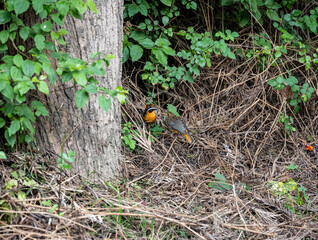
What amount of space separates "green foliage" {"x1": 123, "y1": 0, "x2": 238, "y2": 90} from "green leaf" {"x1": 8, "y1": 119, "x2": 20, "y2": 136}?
1847 mm

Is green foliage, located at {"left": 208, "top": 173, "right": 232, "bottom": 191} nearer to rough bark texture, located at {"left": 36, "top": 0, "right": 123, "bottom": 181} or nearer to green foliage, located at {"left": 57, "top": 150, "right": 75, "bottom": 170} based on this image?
rough bark texture, located at {"left": 36, "top": 0, "right": 123, "bottom": 181}

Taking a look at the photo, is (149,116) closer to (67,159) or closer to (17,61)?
(67,159)

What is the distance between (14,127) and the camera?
296 cm

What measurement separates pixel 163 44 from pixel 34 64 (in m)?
2.02

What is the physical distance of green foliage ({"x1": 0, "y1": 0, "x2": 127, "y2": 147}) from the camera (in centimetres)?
274

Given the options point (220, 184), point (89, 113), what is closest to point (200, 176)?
point (220, 184)

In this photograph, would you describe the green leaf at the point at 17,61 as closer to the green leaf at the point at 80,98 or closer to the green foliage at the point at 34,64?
the green foliage at the point at 34,64

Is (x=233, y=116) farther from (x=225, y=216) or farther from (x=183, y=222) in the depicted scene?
(x=183, y=222)

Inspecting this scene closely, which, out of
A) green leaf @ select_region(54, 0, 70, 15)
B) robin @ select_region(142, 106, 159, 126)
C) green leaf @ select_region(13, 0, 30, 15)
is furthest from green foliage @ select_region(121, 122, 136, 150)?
green leaf @ select_region(13, 0, 30, 15)

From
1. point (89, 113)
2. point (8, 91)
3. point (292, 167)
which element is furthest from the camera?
point (292, 167)

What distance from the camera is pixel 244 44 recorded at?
212 inches

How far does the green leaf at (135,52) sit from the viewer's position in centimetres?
445

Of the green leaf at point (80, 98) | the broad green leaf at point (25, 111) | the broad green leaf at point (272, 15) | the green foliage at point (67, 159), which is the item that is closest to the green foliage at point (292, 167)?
the broad green leaf at point (272, 15)

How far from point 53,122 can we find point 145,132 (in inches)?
56.3
